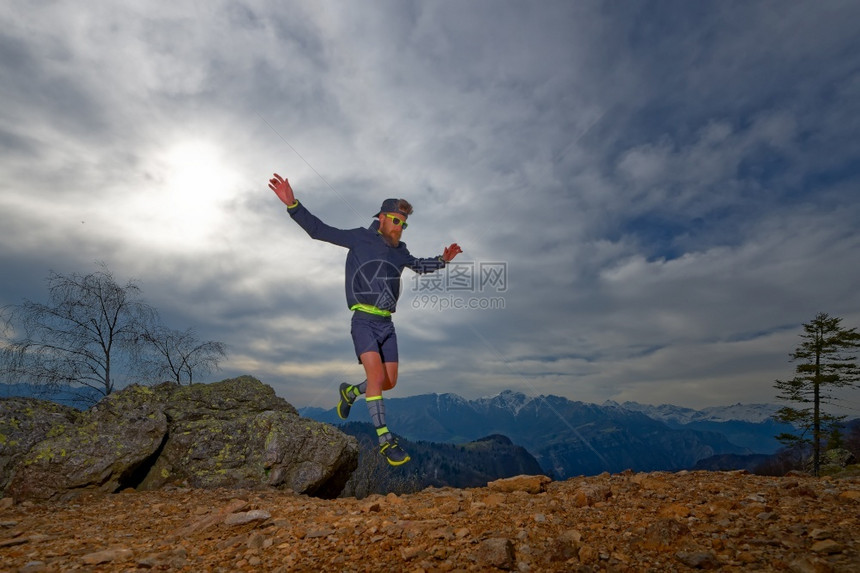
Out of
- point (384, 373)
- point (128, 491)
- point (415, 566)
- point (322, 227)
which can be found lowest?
point (128, 491)

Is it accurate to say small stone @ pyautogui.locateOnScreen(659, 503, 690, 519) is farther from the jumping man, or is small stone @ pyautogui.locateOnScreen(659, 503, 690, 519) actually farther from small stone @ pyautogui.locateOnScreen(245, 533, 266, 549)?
small stone @ pyautogui.locateOnScreen(245, 533, 266, 549)

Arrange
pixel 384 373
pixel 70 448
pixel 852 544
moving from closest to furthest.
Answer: pixel 852 544 → pixel 384 373 → pixel 70 448

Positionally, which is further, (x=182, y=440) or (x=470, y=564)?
(x=182, y=440)

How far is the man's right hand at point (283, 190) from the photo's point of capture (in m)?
7.73

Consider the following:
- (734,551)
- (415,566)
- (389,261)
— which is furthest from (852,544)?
(389,261)

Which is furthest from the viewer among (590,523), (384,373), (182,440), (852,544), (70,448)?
(182,440)

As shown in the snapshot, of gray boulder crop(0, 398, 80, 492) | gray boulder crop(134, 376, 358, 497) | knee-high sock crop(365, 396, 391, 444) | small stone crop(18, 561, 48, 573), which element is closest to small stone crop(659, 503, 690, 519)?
knee-high sock crop(365, 396, 391, 444)

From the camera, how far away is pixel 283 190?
7754 millimetres

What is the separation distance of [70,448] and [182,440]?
6.43 ft

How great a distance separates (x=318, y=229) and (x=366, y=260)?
1.08m

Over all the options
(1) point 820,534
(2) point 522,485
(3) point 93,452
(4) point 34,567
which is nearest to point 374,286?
(2) point 522,485

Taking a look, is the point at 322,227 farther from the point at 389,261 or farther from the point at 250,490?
the point at 250,490

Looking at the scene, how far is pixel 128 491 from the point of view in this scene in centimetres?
859

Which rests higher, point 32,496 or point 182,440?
point 182,440
